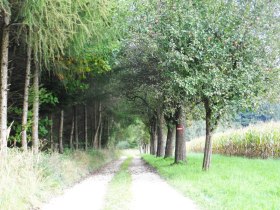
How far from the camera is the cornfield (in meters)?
22.0

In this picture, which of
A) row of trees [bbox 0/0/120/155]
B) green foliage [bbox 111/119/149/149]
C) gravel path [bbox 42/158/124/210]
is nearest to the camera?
gravel path [bbox 42/158/124/210]

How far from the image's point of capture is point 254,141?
78.5 ft

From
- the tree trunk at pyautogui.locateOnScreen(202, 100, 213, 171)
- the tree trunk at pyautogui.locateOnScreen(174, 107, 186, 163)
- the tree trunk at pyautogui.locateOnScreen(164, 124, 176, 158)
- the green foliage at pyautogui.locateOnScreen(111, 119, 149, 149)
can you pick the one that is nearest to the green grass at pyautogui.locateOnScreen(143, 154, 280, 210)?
the tree trunk at pyautogui.locateOnScreen(202, 100, 213, 171)

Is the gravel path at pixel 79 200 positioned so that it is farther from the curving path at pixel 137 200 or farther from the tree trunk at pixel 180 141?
the tree trunk at pixel 180 141

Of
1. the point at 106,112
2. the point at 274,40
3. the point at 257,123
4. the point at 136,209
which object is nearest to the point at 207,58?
the point at 274,40

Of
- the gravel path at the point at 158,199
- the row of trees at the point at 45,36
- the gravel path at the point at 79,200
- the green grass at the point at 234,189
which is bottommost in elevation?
the gravel path at the point at 79,200

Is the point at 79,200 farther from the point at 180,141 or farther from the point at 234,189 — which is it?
the point at 180,141

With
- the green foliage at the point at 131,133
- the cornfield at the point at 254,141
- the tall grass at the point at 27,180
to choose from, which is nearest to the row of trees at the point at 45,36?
the tall grass at the point at 27,180

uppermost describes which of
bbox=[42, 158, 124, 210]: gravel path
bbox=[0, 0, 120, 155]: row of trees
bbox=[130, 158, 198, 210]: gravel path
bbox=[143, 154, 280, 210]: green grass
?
bbox=[0, 0, 120, 155]: row of trees

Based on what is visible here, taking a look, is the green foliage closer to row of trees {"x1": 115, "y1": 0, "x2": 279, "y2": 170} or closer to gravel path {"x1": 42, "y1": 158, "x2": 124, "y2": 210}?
row of trees {"x1": 115, "y1": 0, "x2": 279, "y2": 170}

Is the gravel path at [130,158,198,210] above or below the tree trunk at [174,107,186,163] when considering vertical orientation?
below

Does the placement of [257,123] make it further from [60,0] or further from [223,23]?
[60,0]

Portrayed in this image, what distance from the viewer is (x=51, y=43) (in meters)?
9.85

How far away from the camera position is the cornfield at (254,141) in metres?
22.0
